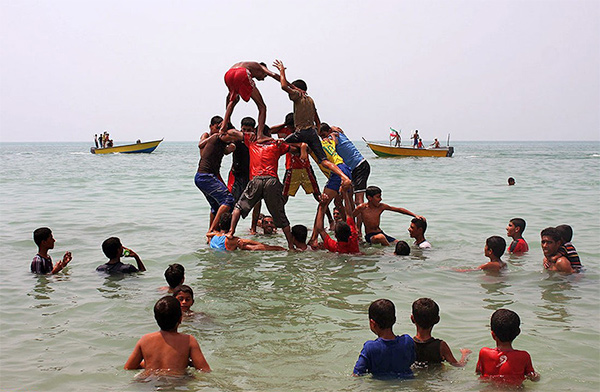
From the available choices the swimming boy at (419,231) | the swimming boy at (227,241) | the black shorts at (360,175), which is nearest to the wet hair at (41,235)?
the swimming boy at (227,241)

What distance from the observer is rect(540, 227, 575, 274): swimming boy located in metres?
7.50

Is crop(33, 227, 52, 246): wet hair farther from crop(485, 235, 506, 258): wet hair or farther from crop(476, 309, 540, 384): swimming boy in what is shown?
crop(485, 235, 506, 258): wet hair

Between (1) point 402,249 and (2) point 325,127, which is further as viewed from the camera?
(2) point 325,127

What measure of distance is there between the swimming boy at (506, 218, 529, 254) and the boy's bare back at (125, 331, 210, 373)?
6.06 m

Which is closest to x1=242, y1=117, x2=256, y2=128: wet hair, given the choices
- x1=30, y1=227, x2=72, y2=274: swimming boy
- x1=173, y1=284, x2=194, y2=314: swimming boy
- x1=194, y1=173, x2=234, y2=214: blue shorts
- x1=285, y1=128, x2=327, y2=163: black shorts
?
x1=285, y1=128, x2=327, y2=163: black shorts

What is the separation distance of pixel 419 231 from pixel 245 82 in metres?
3.84

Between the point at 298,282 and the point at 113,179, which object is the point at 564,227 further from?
the point at 113,179

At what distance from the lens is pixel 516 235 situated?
8852mm

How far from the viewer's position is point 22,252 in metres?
9.56

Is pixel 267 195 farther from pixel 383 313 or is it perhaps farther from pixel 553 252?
pixel 383 313

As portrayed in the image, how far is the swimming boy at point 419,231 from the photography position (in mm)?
9555

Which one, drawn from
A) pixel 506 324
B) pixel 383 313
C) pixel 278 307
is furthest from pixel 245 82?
pixel 506 324

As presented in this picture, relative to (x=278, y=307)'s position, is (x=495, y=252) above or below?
above

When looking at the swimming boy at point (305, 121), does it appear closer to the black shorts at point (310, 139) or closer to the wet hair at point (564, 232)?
the black shorts at point (310, 139)
